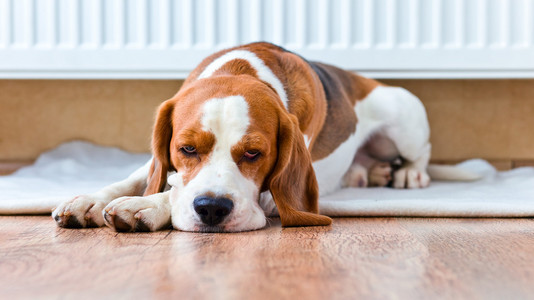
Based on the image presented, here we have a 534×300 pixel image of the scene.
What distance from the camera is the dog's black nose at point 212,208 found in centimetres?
115

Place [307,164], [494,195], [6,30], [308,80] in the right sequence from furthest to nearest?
[6,30] → [494,195] → [308,80] → [307,164]

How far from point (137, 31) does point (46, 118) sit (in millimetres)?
621

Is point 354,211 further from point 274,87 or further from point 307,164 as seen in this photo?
point 274,87

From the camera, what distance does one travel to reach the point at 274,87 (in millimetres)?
1434

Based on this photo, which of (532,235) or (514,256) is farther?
(532,235)

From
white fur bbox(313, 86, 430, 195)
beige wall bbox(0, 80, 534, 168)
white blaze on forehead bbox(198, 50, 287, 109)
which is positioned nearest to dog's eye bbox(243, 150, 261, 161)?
white blaze on forehead bbox(198, 50, 287, 109)

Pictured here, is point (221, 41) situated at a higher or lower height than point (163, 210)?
higher

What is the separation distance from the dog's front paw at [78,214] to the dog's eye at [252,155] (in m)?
0.32

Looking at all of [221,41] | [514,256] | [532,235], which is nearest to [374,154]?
[221,41]

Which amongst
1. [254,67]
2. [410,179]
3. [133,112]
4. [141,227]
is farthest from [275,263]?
[133,112]

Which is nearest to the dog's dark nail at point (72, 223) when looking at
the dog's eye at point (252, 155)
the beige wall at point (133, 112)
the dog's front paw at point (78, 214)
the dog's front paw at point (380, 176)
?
the dog's front paw at point (78, 214)

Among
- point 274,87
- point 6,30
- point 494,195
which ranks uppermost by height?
point 6,30

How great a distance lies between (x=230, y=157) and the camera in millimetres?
1219

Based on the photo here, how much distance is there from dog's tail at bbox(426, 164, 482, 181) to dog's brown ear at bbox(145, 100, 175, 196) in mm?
1173
